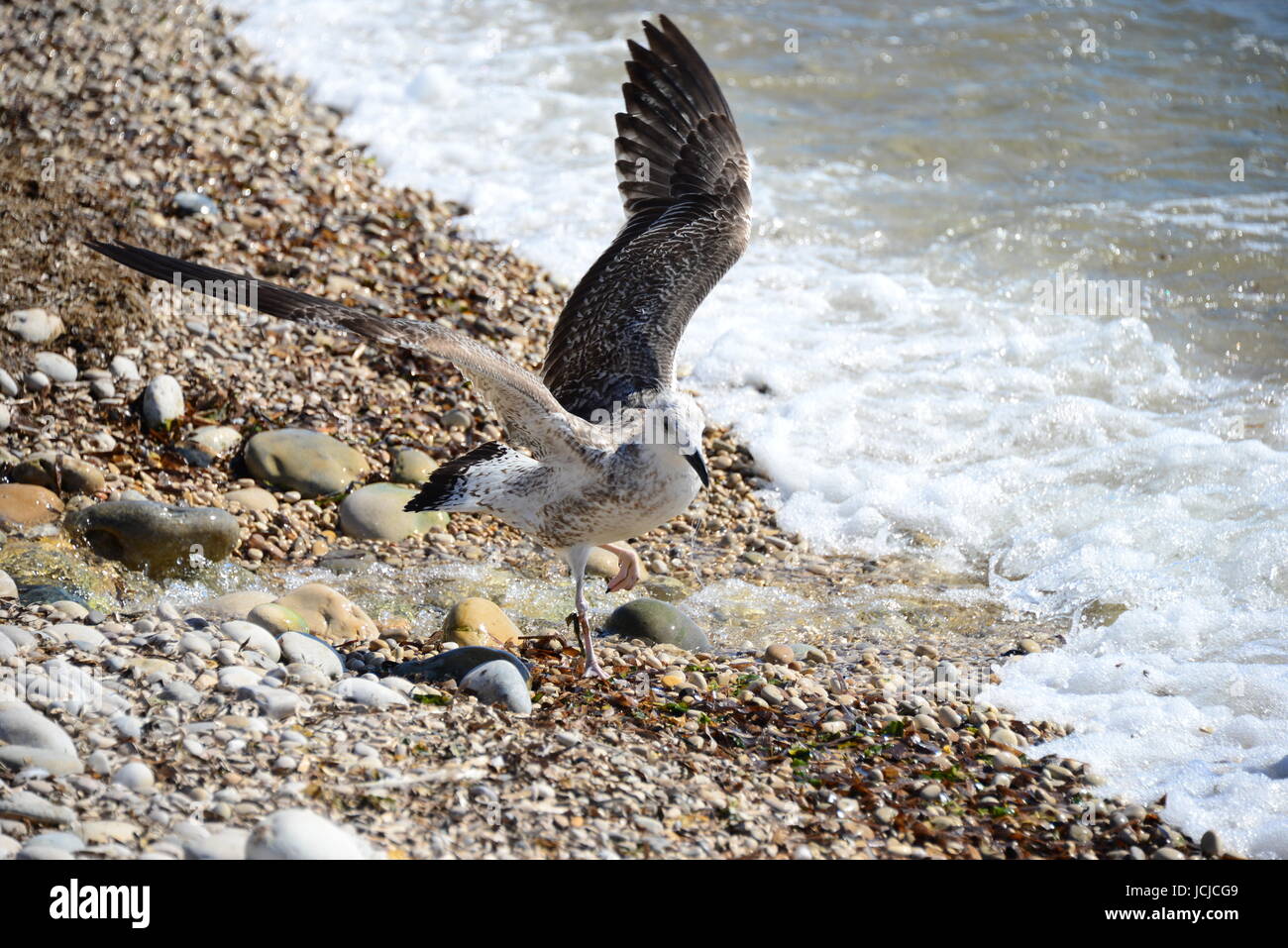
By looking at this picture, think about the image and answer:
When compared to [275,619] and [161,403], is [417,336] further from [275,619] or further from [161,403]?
[161,403]

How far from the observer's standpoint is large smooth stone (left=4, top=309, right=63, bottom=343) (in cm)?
673

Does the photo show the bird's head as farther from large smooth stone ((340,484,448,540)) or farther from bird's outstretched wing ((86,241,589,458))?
large smooth stone ((340,484,448,540))

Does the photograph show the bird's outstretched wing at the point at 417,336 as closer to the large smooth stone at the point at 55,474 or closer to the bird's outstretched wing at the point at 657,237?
the bird's outstretched wing at the point at 657,237

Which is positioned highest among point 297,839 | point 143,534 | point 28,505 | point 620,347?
point 620,347

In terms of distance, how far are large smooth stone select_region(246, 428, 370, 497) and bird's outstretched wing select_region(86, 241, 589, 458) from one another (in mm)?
1610

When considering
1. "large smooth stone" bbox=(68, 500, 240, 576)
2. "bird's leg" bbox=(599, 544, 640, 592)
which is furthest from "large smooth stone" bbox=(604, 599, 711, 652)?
"large smooth stone" bbox=(68, 500, 240, 576)

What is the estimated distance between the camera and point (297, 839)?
3.31 m

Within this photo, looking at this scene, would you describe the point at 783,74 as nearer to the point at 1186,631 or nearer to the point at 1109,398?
the point at 1109,398

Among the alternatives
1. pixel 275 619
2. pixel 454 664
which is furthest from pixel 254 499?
pixel 454 664

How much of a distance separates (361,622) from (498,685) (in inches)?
42.5

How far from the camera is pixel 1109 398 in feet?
26.7

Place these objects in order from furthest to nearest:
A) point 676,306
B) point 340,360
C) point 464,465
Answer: point 340,360 → point 676,306 → point 464,465
